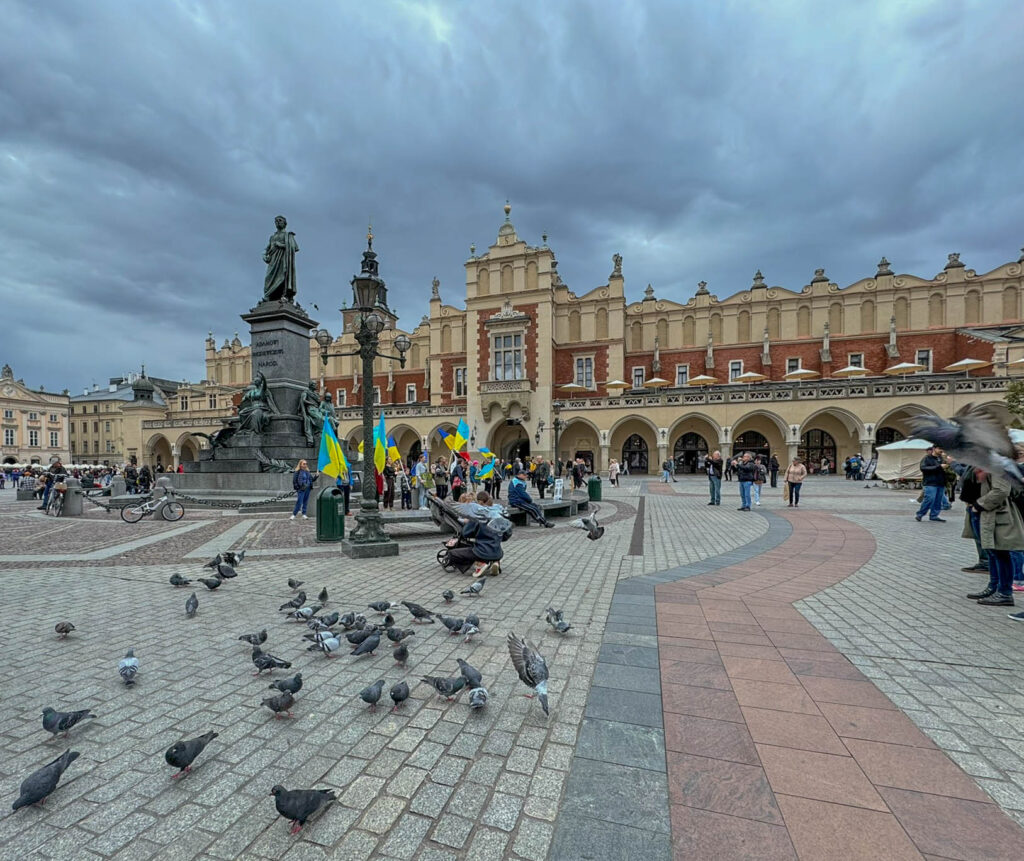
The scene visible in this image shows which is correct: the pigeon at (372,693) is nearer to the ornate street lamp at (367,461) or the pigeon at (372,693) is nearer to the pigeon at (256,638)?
the pigeon at (256,638)

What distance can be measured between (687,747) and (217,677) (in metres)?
3.33

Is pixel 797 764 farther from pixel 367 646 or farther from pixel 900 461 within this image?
pixel 900 461

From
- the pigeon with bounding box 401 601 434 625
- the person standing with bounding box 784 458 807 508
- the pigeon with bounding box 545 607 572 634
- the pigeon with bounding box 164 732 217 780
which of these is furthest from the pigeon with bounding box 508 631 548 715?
the person standing with bounding box 784 458 807 508

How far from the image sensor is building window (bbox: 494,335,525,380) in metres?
35.9

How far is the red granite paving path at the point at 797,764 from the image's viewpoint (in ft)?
6.64

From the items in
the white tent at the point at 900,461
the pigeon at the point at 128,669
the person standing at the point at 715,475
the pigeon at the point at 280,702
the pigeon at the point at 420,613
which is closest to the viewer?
the pigeon at the point at 280,702

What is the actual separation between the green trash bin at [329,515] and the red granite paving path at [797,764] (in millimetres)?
6753

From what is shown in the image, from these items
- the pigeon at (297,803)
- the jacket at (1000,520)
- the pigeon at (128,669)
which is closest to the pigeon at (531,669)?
the pigeon at (297,803)

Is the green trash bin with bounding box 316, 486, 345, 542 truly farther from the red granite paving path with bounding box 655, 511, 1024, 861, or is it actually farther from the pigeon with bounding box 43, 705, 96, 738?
the red granite paving path with bounding box 655, 511, 1024, 861

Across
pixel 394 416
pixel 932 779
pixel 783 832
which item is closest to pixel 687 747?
pixel 783 832

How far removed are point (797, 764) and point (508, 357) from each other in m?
34.5

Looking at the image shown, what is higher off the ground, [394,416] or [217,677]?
[394,416]

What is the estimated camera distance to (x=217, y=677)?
3621 millimetres

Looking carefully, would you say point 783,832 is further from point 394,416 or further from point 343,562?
point 394,416
